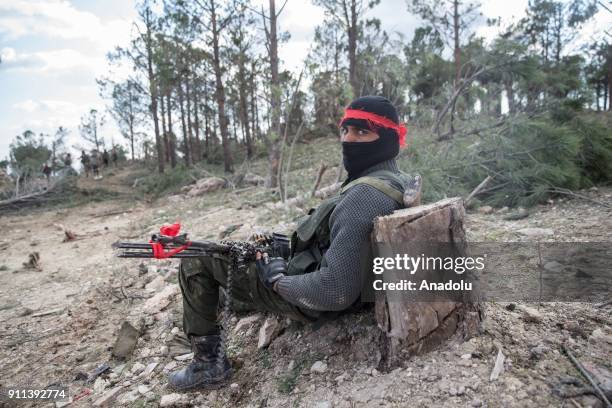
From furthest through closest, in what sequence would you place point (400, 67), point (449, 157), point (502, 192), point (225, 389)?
point (400, 67) < point (449, 157) < point (502, 192) < point (225, 389)

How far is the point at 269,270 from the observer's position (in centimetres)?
176

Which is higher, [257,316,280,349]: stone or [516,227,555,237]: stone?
[516,227,555,237]: stone

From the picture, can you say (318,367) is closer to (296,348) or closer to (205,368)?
(296,348)

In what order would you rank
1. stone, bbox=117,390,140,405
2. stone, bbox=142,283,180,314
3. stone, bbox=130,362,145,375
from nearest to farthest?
stone, bbox=117,390,140,405 < stone, bbox=130,362,145,375 < stone, bbox=142,283,180,314

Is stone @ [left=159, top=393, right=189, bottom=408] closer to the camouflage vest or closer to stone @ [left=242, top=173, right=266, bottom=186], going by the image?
Result: the camouflage vest

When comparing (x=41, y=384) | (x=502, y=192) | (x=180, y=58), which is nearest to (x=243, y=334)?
(x=41, y=384)

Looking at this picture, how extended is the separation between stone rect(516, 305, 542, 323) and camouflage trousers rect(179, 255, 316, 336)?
1.00 metres

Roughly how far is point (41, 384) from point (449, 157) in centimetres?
493

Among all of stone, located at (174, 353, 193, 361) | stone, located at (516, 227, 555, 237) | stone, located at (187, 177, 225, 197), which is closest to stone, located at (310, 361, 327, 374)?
stone, located at (174, 353, 193, 361)

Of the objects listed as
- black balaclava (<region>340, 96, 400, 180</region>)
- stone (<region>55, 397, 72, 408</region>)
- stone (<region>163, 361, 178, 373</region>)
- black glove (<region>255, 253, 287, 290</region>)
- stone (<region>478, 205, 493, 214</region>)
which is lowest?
stone (<region>55, 397, 72, 408</region>)

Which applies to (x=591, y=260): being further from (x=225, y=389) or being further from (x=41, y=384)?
(x=41, y=384)

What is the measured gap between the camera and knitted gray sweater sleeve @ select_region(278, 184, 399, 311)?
1.54 metres

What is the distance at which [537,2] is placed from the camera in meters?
15.2

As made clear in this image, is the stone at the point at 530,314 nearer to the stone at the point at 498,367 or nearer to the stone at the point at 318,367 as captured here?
the stone at the point at 498,367
